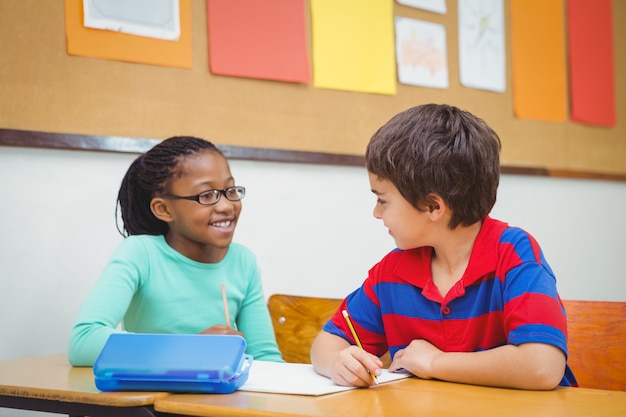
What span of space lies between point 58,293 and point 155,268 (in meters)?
0.37

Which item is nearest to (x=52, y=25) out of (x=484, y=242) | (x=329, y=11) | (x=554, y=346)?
(x=329, y=11)

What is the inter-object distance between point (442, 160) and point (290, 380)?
0.41 meters

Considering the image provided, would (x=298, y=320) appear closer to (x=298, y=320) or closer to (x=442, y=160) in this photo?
(x=298, y=320)

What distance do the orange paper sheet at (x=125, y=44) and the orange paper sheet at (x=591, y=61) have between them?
1.59 metres

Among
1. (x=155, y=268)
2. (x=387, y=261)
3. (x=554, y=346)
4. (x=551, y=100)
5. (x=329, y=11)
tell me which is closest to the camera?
(x=554, y=346)

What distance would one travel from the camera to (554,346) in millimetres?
1103

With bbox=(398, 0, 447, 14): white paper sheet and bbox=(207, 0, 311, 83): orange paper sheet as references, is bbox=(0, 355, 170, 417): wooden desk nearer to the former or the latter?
bbox=(207, 0, 311, 83): orange paper sheet

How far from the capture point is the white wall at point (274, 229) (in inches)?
73.9

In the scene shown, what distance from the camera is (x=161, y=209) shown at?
69.4 inches

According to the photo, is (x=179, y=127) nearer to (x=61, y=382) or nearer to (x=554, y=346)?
(x=61, y=382)

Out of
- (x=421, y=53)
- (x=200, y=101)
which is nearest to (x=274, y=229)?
(x=200, y=101)

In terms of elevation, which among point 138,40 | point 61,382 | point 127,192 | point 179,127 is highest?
point 138,40

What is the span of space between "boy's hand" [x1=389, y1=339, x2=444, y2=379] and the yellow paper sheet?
126 cm

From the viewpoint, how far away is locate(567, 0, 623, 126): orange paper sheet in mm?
3006
